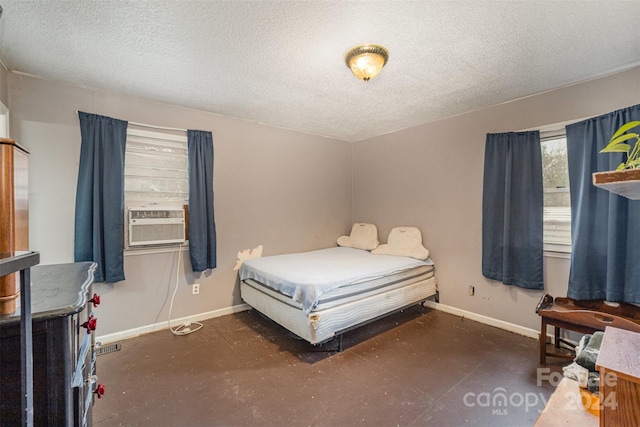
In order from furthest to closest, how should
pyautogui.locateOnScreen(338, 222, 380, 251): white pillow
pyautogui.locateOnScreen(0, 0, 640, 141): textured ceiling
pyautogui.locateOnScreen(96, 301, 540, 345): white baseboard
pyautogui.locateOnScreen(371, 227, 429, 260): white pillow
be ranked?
pyautogui.locateOnScreen(338, 222, 380, 251): white pillow < pyautogui.locateOnScreen(371, 227, 429, 260): white pillow < pyautogui.locateOnScreen(96, 301, 540, 345): white baseboard < pyautogui.locateOnScreen(0, 0, 640, 141): textured ceiling

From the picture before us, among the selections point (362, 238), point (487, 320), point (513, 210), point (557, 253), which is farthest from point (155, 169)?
point (557, 253)

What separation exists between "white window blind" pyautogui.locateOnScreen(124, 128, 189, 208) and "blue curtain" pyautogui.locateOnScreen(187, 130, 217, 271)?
0.12 metres

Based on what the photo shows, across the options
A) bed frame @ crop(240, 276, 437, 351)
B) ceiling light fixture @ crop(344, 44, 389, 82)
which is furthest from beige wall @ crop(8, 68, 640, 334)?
ceiling light fixture @ crop(344, 44, 389, 82)

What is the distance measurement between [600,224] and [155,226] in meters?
4.07

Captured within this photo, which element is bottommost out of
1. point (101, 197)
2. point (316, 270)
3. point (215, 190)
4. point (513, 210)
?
point (316, 270)

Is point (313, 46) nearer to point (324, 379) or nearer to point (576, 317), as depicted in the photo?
point (324, 379)

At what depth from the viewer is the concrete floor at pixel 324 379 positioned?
1666 mm

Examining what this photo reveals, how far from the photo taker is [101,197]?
247 cm

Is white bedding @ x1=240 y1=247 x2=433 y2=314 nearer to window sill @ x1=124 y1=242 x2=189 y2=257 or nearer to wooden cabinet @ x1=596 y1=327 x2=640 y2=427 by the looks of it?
window sill @ x1=124 y1=242 x2=189 y2=257

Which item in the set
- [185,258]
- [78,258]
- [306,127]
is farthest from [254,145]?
[78,258]

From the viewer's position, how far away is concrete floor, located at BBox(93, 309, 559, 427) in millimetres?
1666

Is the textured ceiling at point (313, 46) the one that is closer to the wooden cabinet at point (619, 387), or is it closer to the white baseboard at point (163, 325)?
the wooden cabinet at point (619, 387)

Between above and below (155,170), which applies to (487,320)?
below

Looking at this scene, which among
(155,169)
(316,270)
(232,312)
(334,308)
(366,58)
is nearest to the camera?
(366,58)
